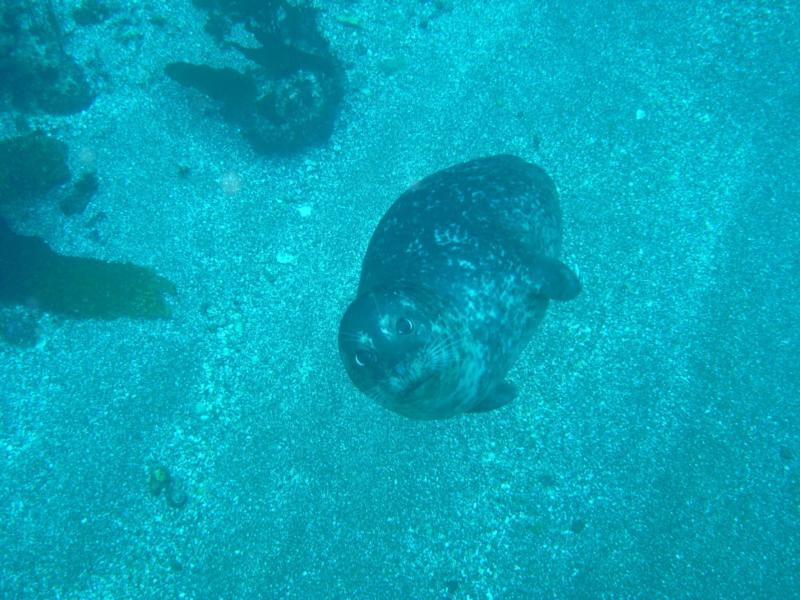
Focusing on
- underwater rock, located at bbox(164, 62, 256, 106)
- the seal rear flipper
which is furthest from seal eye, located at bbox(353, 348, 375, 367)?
underwater rock, located at bbox(164, 62, 256, 106)

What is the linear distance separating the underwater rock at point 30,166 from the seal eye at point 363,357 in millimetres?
6075

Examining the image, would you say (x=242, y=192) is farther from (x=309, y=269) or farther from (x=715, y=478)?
(x=715, y=478)

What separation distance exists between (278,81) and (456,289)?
4817 mm

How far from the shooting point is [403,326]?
107 inches

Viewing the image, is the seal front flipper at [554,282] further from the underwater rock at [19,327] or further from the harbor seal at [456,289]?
the underwater rock at [19,327]

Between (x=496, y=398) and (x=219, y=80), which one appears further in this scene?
(x=219, y=80)

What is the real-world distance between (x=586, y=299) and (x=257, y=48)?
19.0 ft

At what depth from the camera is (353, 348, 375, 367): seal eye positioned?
2602 mm

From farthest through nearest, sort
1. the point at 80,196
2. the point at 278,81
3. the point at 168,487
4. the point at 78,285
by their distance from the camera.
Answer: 1. the point at 278,81
2. the point at 80,196
3. the point at 78,285
4. the point at 168,487

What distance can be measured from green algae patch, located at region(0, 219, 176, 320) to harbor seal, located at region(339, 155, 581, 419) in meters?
3.39

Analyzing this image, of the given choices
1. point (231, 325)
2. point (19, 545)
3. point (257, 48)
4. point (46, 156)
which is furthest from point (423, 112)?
point (19, 545)

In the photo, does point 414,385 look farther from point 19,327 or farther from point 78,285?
point 19,327

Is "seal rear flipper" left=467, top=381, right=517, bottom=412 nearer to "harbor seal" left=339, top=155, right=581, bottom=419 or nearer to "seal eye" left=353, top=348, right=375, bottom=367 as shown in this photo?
"harbor seal" left=339, top=155, right=581, bottom=419

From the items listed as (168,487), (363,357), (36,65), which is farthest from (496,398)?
(36,65)
